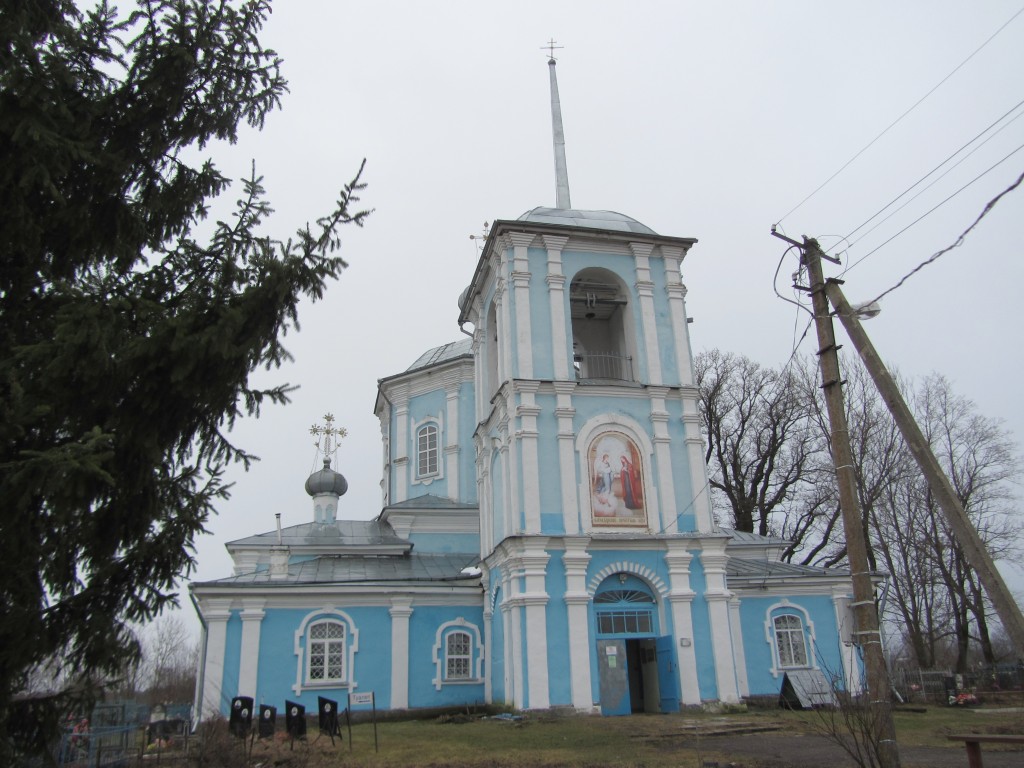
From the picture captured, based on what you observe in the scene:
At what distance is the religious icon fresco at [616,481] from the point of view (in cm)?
1820

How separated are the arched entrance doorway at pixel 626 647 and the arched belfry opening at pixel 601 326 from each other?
499 centimetres

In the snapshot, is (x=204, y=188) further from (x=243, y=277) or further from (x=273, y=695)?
(x=273, y=695)

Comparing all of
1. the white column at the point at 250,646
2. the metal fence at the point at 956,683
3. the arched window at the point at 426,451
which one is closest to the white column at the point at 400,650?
the white column at the point at 250,646

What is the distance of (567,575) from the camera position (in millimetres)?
17281

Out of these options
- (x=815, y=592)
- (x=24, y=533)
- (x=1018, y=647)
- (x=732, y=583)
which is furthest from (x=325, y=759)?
(x=815, y=592)

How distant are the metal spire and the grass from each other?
516 inches

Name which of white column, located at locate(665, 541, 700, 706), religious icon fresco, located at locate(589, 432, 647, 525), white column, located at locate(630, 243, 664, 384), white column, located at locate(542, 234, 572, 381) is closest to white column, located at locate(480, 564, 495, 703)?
religious icon fresco, located at locate(589, 432, 647, 525)

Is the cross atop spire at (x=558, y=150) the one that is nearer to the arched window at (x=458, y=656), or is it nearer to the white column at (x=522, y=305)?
the white column at (x=522, y=305)

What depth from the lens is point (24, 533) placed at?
4879 mm

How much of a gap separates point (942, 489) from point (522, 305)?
40.8 feet

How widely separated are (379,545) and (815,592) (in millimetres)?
11650

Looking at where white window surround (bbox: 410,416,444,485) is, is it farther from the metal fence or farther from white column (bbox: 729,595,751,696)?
the metal fence

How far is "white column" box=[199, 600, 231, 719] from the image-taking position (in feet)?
60.0

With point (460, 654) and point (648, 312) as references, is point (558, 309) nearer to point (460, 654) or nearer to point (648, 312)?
point (648, 312)
